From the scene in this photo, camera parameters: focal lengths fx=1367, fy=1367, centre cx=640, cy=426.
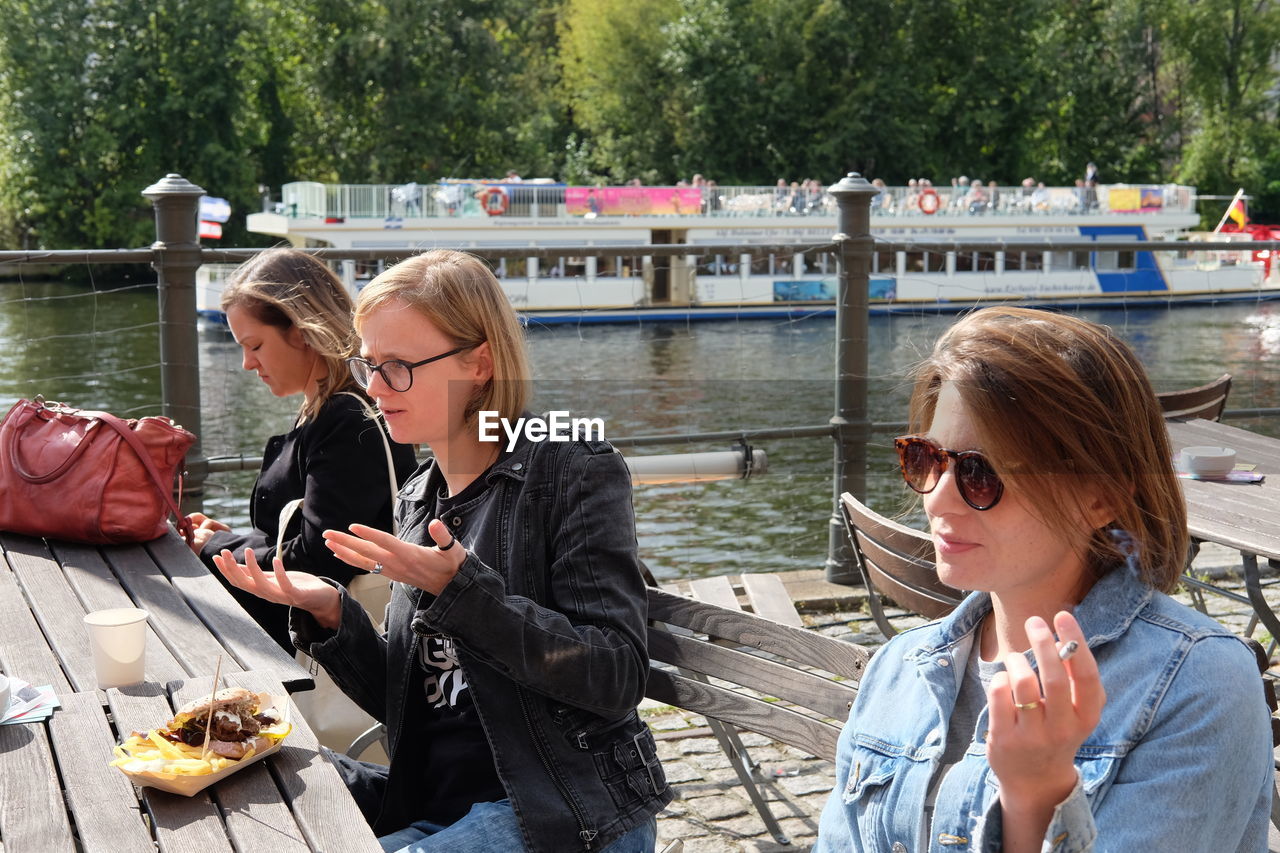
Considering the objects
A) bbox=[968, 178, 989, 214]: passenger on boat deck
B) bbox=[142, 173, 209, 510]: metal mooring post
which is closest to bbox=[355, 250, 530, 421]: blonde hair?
bbox=[142, 173, 209, 510]: metal mooring post

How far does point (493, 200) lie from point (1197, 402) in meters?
23.8

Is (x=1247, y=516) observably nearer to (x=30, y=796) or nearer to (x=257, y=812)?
(x=257, y=812)

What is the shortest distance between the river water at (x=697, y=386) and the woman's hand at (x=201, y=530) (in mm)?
1825

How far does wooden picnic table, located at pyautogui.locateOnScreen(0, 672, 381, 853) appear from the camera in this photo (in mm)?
1661

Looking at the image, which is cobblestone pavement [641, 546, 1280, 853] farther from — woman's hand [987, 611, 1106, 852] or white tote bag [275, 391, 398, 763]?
woman's hand [987, 611, 1106, 852]

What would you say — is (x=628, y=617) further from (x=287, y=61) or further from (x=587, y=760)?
(x=287, y=61)

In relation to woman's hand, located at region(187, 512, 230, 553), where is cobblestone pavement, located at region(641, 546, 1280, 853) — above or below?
below

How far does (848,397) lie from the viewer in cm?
518

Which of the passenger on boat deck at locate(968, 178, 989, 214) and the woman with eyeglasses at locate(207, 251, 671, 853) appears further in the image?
the passenger on boat deck at locate(968, 178, 989, 214)

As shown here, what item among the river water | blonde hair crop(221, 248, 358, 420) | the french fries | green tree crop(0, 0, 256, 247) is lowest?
the river water

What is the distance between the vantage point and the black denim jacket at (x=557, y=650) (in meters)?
1.86

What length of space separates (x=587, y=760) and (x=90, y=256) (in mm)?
2790

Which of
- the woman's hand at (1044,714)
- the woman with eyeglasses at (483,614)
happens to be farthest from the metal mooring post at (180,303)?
the woman's hand at (1044,714)

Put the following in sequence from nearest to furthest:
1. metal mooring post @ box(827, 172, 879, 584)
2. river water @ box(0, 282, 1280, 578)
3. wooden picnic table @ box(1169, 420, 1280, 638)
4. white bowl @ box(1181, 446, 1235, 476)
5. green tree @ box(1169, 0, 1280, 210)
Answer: wooden picnic table @ box(1169, 420, 1280, 638) → white bowl @ box(1181, 446, 1235, 476) → metal mooring post @ box(827, 172, 879, 584) → river water @ box(0, 282, 1280, 578) → green tree @ box(1169, 0, 1280, 210)
